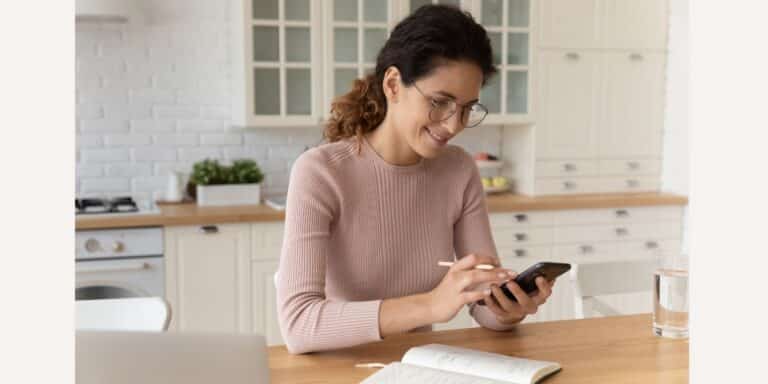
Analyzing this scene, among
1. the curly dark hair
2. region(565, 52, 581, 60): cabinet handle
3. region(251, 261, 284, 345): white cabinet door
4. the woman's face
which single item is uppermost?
region(565, 52, 581, 60): cabinet handle

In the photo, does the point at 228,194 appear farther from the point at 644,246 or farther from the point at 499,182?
the point at 644,246

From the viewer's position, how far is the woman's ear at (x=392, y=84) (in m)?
1.76

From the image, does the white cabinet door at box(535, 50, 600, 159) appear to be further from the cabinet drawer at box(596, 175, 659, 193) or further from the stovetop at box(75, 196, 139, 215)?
the stovetop at box(75, 196, 139, 215)

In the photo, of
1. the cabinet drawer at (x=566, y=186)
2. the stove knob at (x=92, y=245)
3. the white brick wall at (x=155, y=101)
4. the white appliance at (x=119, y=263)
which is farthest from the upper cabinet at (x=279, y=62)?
the cabinet drawer at (x=566, y=186)

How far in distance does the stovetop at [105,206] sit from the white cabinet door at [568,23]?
2133 mm

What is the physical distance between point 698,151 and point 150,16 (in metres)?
3.86

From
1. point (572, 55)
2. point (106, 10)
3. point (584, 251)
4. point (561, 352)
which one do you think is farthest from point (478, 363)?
point (572, 55)

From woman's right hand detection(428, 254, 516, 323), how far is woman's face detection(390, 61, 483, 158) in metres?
0.37

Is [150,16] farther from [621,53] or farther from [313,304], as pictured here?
[313,304]

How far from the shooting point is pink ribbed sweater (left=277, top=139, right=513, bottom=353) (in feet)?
4.94

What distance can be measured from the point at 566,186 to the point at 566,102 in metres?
0.43

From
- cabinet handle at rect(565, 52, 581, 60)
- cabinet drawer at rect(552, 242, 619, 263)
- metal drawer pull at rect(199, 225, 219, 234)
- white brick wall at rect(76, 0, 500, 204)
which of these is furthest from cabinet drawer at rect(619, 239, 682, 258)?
metal drawer pull at rect(199, 225, 219, 234)

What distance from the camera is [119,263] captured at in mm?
3285
